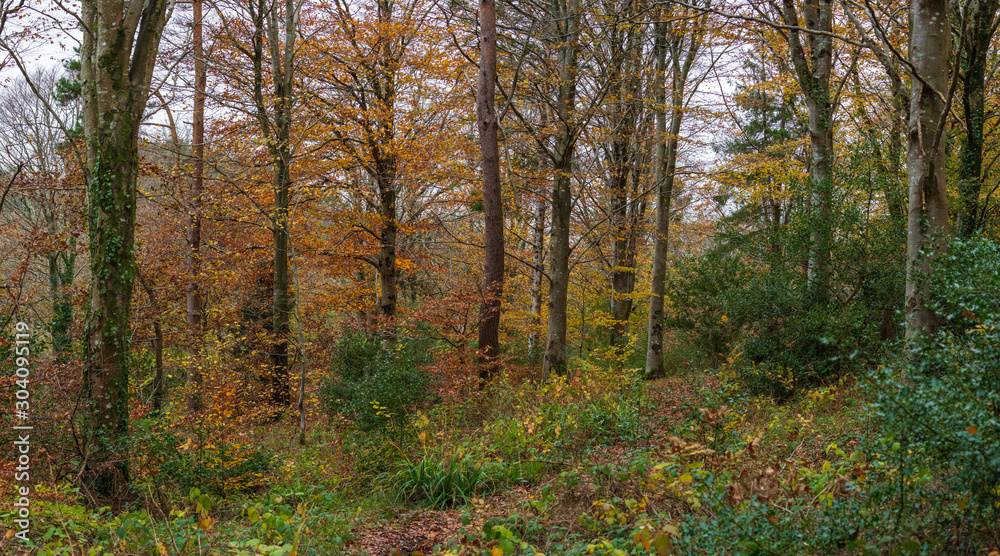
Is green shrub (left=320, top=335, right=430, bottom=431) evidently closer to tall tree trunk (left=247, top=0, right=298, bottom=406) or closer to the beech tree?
tall tree trunk (left=247, top=0, right=298, bottom=406)

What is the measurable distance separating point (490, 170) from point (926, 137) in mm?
5887

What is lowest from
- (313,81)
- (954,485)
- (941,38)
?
(954,485)

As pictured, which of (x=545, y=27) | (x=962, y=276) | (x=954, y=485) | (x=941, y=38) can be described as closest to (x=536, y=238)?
(x=545, y=27)

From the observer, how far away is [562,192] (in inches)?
416

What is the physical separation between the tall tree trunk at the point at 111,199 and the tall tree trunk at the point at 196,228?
5.17 meters

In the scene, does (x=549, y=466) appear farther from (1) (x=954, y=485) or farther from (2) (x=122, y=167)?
(2) (x=122, y=167)

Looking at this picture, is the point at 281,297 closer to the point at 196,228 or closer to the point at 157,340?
the point at 157,340

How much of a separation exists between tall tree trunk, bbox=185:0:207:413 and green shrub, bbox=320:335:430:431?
11.7 ft

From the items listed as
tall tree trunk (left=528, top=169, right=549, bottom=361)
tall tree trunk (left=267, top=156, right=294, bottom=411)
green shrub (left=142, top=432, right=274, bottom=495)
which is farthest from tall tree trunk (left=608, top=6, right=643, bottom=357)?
green shrub (left=142, top=432, right=274, bottom=495)

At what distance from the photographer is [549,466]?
5.69 meters

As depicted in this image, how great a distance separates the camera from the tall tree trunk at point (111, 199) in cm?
579

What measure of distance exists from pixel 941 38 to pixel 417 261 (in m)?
12.2

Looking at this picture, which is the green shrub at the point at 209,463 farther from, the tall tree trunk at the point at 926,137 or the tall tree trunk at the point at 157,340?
the tall tree trunk at the point at 926,137

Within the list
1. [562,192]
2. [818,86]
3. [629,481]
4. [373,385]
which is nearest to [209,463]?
[373,385]
